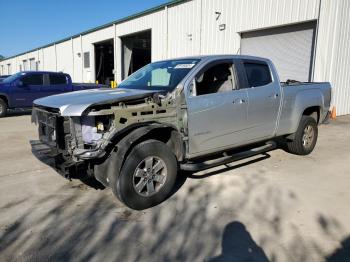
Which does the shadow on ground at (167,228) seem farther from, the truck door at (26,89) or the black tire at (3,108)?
the truck door at (26,89)

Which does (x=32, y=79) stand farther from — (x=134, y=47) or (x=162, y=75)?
(x=134, y=47)

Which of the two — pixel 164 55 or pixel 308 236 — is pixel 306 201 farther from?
pixel 164 55

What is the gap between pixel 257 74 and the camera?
19.5ft

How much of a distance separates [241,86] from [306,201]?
6.64 feet

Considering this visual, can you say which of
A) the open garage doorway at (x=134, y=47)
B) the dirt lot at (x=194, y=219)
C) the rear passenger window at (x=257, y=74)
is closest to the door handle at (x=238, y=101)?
the rear passenger window at (x=257, y=74)

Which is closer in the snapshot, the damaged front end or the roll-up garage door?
the damaged front end

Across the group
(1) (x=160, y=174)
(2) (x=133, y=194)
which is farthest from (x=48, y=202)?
(1) (x=160, y=174)

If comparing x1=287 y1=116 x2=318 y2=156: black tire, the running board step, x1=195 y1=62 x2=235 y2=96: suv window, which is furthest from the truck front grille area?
x1=287 y1=116 x2=318 y2=156: black tire

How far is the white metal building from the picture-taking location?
38.5 feet

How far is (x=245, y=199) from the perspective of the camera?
469 centimetres

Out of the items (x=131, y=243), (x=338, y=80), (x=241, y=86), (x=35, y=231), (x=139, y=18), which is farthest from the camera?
(x=139, y=18)

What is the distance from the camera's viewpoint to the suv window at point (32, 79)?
45.5 ft

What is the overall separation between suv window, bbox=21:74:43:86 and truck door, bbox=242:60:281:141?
10.8 m

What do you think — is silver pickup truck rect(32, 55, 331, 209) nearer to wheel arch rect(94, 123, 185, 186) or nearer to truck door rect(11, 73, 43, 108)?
wheel arch rect(94, 123, 185, 186)
